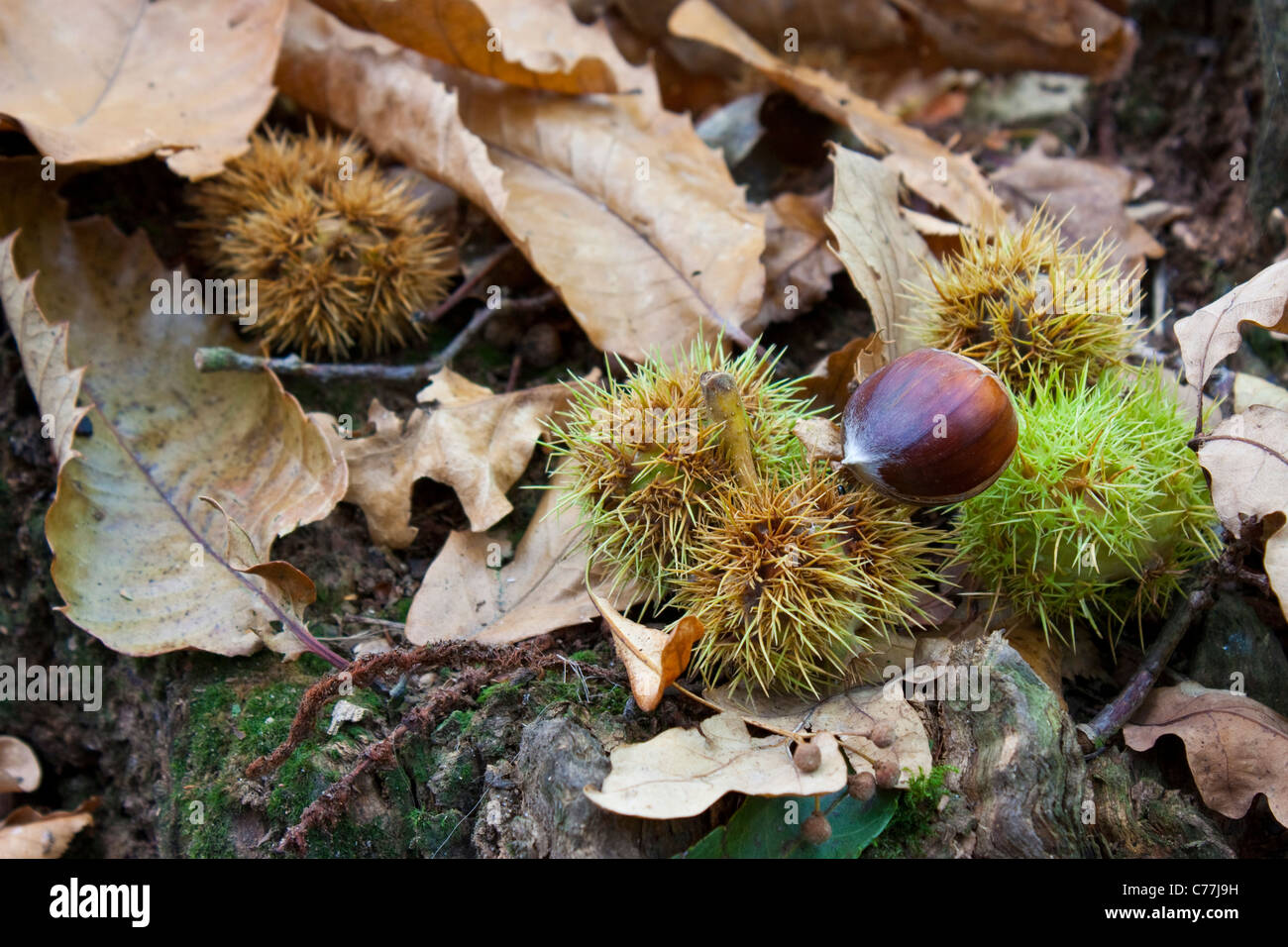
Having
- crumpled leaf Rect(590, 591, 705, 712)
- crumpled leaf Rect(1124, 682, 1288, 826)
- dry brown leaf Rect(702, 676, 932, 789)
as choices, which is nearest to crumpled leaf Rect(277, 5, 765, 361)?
crumpled leaf Rect(590, 591, 705, 712)

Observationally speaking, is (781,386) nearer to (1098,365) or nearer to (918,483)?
(918,483)

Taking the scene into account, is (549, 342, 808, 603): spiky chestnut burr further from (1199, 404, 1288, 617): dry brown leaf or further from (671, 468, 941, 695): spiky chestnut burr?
(1199, 404, 1288, 617): dry brown leaf

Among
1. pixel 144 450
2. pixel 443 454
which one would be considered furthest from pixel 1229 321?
pixel 144 450

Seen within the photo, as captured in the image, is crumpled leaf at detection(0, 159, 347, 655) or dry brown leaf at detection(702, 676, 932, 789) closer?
dry brown leaf at detection(702, 676, 932, 789)

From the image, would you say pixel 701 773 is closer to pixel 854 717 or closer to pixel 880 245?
pixel 854 717

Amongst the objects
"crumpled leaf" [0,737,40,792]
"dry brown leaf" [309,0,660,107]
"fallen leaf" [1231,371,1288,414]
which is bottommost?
"crumpled leaf" [0,737,40,792]

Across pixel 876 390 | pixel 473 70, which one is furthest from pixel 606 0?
pixel 876 390
